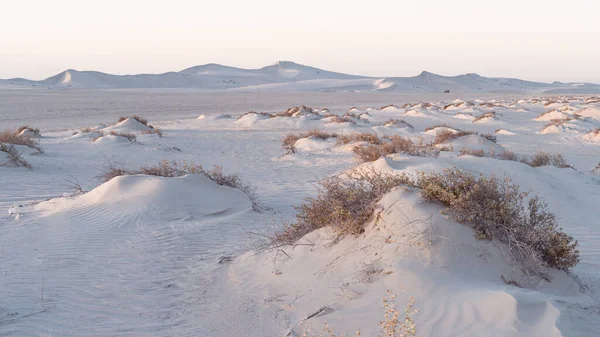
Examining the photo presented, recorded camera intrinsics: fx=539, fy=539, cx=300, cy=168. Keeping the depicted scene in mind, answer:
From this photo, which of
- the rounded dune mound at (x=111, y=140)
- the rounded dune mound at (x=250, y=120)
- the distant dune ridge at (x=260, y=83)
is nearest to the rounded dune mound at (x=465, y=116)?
the rounded dune mound at (x=250, y=120)

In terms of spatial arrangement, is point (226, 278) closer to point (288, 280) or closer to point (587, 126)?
point (288, 280)

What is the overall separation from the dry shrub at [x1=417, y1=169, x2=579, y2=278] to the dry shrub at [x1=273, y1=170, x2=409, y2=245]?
57 cm

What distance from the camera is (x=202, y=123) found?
86.5ft

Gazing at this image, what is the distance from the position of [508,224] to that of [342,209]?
1.59 metres

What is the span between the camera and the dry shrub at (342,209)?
5492 mm

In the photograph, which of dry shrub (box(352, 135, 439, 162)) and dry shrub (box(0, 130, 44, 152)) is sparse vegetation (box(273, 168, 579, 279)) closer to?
dry shrub (box(352, 135, 439, 162))

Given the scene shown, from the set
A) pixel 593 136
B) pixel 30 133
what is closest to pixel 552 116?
pixel 593 136

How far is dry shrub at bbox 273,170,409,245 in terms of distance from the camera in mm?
5492

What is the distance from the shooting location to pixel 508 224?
16.3 feet

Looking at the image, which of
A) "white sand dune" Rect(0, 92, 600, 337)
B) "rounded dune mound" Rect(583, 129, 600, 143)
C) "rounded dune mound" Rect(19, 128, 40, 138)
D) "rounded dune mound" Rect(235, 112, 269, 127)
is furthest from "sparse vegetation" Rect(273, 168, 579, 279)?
"rounded dune mound" Rect(235, 112, 269, 127)

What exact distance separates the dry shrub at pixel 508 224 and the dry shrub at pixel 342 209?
1.87 feet

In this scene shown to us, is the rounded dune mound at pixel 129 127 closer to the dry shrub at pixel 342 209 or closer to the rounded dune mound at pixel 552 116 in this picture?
the dry shrub at pixel 342 209

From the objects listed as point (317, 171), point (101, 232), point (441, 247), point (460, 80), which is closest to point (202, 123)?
point (317, 171)

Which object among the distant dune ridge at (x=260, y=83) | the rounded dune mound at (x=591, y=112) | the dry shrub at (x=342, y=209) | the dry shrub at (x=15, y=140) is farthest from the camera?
the distant dune ridge at (x=260, y=83)
